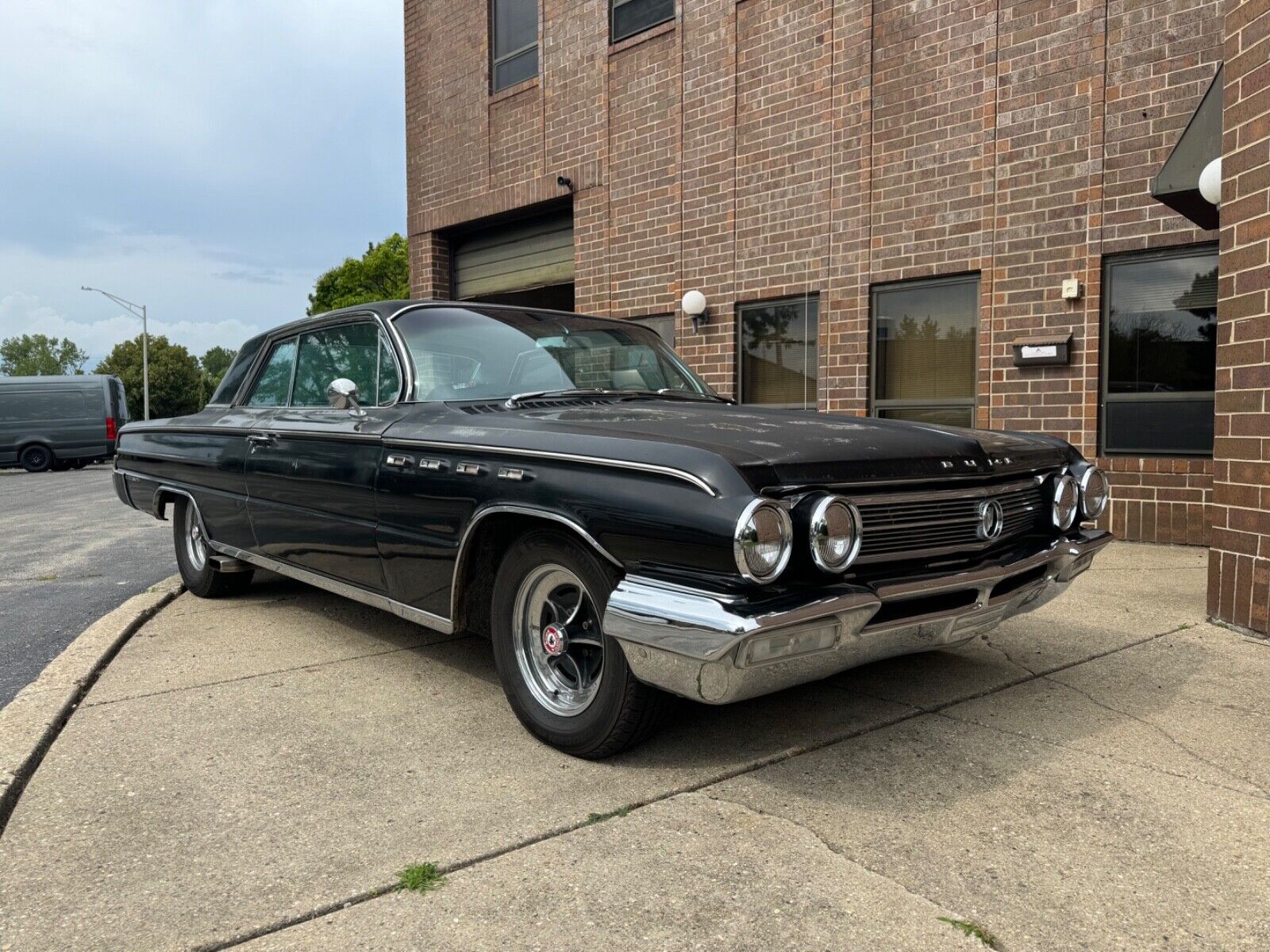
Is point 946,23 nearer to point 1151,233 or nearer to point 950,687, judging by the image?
point 1151,233

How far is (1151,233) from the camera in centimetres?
724

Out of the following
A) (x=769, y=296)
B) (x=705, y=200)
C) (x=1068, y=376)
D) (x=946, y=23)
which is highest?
(x=946, y=23)

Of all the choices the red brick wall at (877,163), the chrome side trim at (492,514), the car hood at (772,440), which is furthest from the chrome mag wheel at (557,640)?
the red brick wall at (877,163)

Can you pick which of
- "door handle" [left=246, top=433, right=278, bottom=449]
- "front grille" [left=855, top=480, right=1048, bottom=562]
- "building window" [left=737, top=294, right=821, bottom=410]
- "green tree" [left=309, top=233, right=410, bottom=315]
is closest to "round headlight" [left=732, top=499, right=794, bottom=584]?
"front grille" [left=855, top=480, right=1048, bottom=562]

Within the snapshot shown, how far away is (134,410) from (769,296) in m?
64.4

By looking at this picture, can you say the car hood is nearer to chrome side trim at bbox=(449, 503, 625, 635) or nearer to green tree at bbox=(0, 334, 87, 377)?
chrome side trim at bbox=(449, 503, 625, 635)

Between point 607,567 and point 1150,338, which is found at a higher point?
point 1150,338

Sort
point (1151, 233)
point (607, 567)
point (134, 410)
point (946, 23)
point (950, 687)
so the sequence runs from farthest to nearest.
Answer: point (134, 410) → point (946, 23) → point (1151, 233) → point (950, 687) → point (607, 567)

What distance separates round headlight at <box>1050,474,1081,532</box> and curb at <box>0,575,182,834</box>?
3.54m

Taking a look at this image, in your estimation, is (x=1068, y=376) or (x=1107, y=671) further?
(x=1068, y=376)

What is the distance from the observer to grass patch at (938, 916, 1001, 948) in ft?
6.43

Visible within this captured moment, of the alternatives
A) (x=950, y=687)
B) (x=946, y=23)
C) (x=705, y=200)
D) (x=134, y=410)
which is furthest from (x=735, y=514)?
(x=134, y=410)

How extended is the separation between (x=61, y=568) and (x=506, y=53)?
927 cm

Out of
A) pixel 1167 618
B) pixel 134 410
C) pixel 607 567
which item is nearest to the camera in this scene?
pixel 607 567
